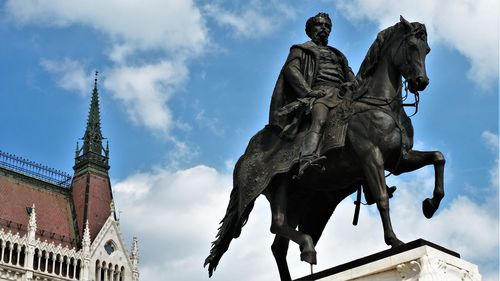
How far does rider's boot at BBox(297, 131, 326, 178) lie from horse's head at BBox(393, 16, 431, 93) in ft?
3.84

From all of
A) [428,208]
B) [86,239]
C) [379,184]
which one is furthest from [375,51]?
[86,239]

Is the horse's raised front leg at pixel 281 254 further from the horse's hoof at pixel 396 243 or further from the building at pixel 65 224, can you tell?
the building at pixel 65 224

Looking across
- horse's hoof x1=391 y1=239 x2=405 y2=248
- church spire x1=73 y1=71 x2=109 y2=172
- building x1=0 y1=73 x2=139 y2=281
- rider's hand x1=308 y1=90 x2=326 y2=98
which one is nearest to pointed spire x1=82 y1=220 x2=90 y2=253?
building x1=0 y1=73 x2=139 y2=281

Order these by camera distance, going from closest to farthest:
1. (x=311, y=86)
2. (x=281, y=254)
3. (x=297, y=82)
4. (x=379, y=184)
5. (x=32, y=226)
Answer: (x=379, y=184)
(x=297, y=82)
(x=311, y=86)
(x=281, y=254)
(x=32, y=226)

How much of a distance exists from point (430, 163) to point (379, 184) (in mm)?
724

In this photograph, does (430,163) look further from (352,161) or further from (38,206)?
(38,206)

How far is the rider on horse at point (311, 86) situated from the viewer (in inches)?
348

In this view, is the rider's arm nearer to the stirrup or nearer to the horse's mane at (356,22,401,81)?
the horse's mane at (356,22,401,81)

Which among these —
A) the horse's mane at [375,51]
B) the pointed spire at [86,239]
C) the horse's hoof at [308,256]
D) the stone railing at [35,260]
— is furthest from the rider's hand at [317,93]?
the pointed spire at [86,239]

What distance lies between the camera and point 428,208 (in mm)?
8609

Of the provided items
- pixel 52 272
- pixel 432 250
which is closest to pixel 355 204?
pixel 432 250

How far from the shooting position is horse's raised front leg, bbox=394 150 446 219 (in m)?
8.49

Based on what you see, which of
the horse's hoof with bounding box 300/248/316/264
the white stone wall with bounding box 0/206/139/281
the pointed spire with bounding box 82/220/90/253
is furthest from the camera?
the pointed spire with bounding box 82/220/90/253

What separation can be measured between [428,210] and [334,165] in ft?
3.72
